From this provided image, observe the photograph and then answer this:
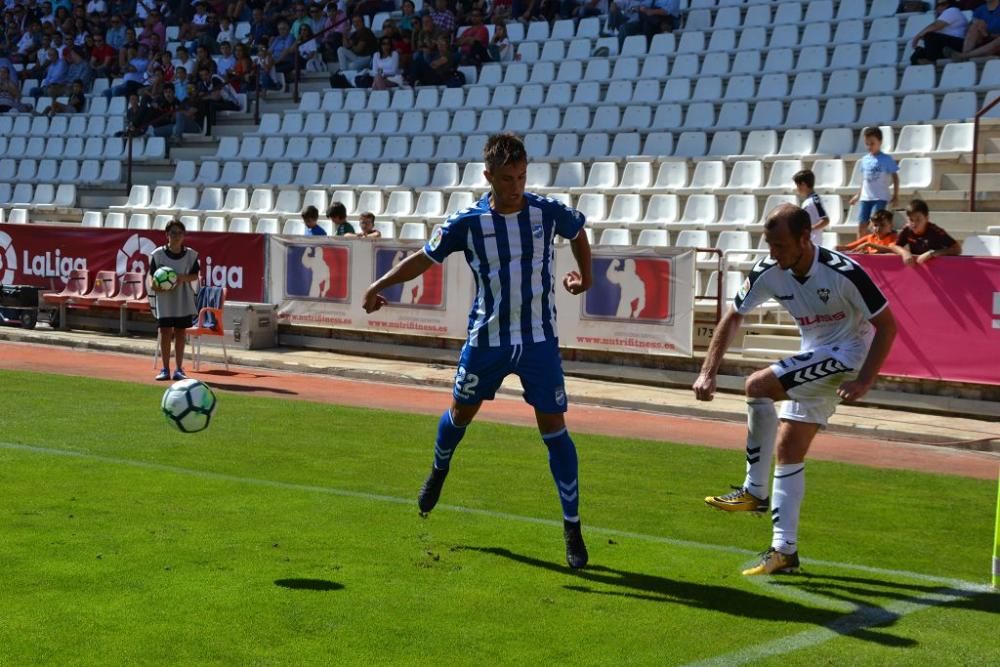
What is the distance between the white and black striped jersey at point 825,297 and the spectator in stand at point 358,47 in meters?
22.8

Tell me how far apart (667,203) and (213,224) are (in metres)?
9.30

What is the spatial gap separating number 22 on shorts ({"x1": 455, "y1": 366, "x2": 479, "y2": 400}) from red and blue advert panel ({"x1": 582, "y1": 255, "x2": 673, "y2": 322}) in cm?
986

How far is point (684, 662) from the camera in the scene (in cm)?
568

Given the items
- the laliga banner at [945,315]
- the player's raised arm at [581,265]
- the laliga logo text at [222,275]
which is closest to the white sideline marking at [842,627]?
the player's raised arm at [581,265]

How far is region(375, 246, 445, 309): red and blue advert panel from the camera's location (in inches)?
772

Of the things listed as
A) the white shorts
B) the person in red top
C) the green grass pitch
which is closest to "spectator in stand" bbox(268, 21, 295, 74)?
the person in red top

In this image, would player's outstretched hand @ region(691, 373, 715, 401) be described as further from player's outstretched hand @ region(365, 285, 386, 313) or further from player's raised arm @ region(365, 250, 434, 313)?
player's outstretched hand @ region(365, 285, 386, 313)

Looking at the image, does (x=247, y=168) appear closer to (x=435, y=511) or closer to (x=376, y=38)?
(x=376, y=38)

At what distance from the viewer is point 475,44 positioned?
2767 cm

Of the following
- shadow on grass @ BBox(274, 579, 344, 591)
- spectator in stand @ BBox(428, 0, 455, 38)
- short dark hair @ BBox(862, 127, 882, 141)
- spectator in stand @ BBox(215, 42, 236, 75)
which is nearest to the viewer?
shadow on grass @ BBox(274, 579, 344, 591)

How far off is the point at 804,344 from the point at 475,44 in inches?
830

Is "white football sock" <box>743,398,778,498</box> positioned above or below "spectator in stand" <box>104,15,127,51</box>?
below

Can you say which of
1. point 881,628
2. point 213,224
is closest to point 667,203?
point 213,224

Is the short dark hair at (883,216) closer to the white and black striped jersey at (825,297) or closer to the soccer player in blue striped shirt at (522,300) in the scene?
the white and black striped jersey at (825,297)
